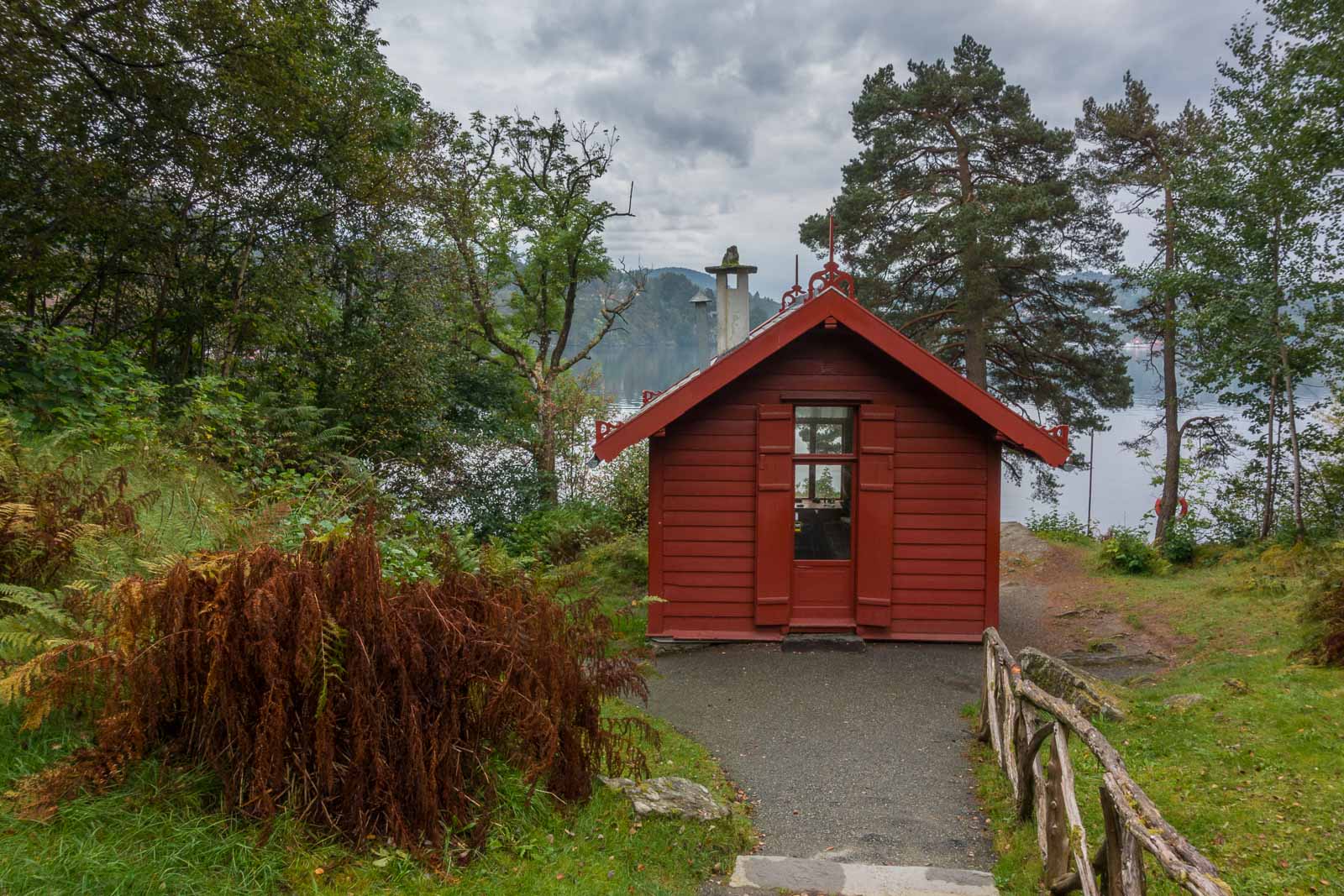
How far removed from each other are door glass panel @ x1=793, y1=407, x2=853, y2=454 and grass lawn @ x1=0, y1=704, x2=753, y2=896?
6500 mm

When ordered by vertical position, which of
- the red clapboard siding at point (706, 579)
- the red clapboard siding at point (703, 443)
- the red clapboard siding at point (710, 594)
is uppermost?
the red clapboard siding at point (703, 443)

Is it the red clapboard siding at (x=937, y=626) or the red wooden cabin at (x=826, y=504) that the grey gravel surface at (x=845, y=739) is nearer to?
the red clapboard siding at (x=937, y=626)

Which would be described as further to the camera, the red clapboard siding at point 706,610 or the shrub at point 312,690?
the red clapboard siding at point 706,610

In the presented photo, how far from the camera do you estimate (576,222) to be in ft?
74.8

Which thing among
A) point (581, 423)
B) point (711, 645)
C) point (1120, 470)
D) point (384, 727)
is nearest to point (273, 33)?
point (711, 645)

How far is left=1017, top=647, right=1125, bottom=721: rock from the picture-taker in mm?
7152

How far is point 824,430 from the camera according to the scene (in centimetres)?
1069

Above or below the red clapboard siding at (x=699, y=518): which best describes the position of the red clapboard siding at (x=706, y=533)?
below

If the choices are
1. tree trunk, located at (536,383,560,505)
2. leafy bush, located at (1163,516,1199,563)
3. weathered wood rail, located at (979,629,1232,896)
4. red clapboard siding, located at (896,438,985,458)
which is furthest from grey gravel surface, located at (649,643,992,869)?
tree trunk, located at (536,383,560,505)

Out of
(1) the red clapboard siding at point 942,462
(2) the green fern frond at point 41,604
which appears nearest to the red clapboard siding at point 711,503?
(1) the red clapboard siding at point 942,462

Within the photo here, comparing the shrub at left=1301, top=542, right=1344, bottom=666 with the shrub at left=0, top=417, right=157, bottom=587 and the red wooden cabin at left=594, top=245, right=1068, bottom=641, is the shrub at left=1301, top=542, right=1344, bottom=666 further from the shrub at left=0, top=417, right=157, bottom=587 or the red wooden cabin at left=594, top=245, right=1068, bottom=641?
the shrub at left=0, top=417, right=157, bottom=587

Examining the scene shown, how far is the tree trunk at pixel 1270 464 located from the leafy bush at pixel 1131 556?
288 cm

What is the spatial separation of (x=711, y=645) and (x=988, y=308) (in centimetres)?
1560

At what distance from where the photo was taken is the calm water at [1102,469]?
36094 mm
